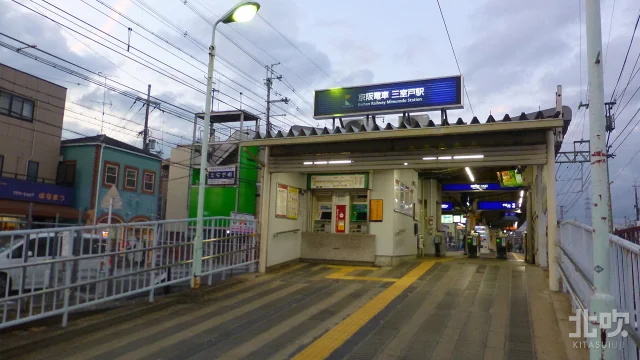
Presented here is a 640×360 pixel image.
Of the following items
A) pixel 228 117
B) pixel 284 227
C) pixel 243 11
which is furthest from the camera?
pixel 228 117

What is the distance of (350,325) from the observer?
7.68 m

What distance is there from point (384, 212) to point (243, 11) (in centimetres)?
798

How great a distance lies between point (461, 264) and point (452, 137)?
493 centimetres

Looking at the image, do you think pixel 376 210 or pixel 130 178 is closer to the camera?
pixel 376 210

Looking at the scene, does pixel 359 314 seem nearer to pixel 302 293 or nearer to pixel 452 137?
Result: pixel 302 293

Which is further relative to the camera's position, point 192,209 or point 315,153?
point 192,209

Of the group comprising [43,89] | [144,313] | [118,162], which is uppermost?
[43,89]

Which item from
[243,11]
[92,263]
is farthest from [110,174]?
[92,263]

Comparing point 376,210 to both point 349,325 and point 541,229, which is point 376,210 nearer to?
point 541,229

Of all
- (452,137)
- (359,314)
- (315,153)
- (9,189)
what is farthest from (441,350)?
(9,189)

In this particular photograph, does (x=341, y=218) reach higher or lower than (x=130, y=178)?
lower

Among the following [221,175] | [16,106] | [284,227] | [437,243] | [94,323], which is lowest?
[94,323]

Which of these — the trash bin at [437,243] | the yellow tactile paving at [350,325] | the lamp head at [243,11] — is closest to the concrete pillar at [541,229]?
the yellow tactile paving at [350,325]

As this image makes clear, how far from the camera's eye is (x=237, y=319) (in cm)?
820
